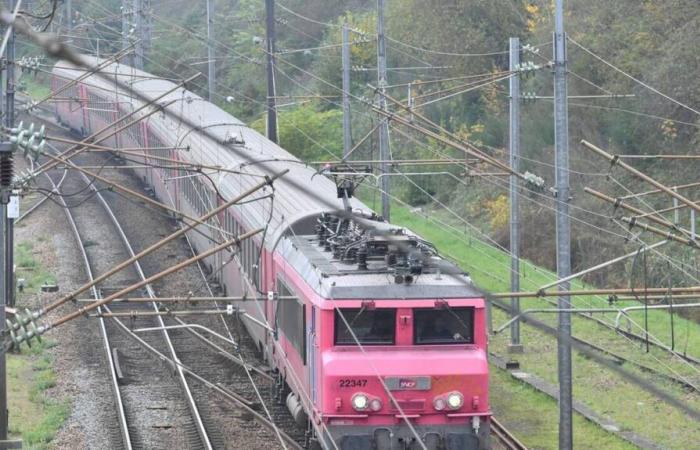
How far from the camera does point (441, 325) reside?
12.5 meters

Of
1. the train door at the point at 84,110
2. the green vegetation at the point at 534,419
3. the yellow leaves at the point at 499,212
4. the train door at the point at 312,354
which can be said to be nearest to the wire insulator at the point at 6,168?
the train door at the point at 312,354

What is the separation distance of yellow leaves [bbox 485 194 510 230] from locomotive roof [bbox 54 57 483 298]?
8345 mm

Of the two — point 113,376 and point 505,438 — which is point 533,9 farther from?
point 505,438

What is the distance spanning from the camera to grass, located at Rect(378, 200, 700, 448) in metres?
17.2

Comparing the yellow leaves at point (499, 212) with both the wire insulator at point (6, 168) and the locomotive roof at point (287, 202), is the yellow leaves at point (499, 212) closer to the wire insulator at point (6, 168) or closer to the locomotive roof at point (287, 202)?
the locomotive roof at point (287, 202)

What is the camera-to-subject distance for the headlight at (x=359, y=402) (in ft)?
39.8

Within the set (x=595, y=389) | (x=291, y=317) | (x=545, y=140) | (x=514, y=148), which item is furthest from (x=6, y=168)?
(x=545, y=140)

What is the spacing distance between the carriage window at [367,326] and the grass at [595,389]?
5040 millimetres

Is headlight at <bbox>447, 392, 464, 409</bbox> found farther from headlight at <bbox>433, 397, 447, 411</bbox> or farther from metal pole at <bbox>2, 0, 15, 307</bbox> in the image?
metal pole at <bbox>2, 0, 15, 307</bbox>

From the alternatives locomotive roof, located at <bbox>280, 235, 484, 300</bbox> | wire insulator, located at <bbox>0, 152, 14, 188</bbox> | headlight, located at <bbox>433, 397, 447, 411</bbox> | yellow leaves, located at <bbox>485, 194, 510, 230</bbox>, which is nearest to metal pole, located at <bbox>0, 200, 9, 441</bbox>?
wire insulator, located at <bbox>0, 152, 14, 188</bbox>

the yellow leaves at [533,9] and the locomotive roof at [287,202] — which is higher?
the yellow leaves at [533,9]

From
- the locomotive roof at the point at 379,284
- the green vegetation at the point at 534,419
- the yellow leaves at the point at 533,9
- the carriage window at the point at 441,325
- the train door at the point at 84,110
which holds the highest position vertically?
the yellow leaves at the point at 533,9

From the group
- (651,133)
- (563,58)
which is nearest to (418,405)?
(563,58)

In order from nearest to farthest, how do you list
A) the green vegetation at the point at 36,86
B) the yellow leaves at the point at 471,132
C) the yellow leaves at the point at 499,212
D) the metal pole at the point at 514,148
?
1. the metal pole at the point at 514,148
2. the yellow leaves at the point at 499,212
3. the yellow leaves at the point at 471,132
4. the green vegetation at the point at 36,86
